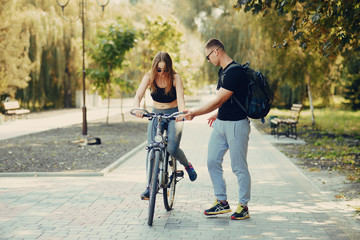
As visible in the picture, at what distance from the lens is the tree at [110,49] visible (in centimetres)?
1838

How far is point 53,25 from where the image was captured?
28.7 m

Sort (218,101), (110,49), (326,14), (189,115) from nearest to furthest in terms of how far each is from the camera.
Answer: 1. (189,115)
2. (218,101)
3. (326,14)
4. (110,49)

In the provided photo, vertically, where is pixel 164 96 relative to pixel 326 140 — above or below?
above

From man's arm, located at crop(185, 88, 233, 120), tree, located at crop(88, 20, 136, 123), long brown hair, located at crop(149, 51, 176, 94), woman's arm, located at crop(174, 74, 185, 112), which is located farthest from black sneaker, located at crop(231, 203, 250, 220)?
tree, located at crop(88, 20, 136, 123)

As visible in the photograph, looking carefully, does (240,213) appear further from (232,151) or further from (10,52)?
(10,52)

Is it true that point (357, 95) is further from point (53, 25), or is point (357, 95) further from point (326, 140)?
point (53, 25)

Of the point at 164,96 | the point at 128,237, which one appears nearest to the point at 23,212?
the point at 128,237

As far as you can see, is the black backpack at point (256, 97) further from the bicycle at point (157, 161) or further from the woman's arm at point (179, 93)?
the bicycle at point (157, 161)

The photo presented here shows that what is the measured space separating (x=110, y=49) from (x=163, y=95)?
13.1 metres

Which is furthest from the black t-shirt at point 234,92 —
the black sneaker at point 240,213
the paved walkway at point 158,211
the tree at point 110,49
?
the tree at point 110,49

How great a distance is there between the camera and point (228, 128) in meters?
5.28

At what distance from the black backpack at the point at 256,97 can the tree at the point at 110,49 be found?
1359 centimetres

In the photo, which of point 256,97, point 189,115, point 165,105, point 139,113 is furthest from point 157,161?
point 256,97

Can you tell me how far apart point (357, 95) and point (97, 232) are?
2773cm
